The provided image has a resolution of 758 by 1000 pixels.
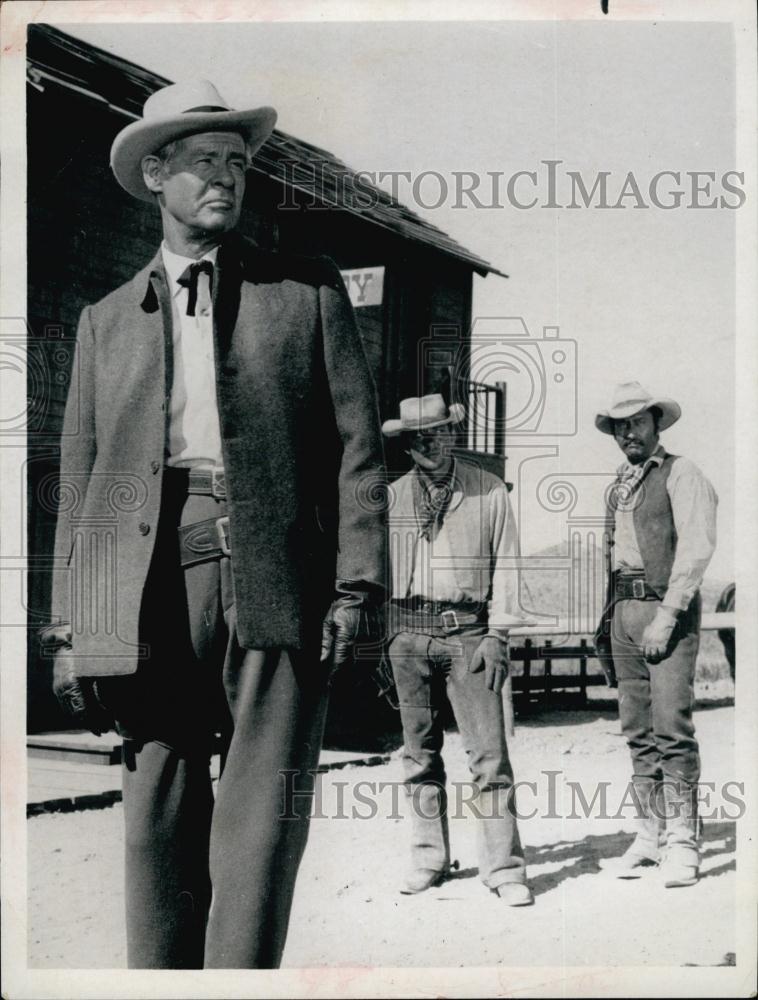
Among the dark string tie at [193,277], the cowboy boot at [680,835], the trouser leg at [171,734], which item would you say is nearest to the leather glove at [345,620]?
the trouser leg at [171,734]

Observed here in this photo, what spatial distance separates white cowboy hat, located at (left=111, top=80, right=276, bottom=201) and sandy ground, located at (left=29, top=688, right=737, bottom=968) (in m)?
2.25

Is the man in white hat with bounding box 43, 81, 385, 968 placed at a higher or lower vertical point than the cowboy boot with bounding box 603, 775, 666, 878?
higher

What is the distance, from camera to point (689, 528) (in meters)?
4.72

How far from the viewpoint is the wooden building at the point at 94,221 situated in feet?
13.9

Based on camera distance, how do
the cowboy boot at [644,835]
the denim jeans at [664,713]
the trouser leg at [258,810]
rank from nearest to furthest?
the trouser leg at [258,810]
the cowboy boot at [644,835]
the denim jeans at [664,713]

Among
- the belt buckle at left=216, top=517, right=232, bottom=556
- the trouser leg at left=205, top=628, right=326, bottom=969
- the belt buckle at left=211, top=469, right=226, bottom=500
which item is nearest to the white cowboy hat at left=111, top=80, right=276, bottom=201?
the belt buckle at left=211, top=469, right=226, bottom=500

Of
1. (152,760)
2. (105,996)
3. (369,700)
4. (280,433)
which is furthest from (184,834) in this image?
(369,700)

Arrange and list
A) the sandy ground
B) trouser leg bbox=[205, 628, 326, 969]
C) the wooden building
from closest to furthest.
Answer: trouser leg bbox=[205, 628, 326, 969] < the sandy ground < the wooden building

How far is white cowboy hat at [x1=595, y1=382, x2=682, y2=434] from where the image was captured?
4672 mm

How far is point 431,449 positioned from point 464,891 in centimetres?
177

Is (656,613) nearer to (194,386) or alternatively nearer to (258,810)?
(258,810)

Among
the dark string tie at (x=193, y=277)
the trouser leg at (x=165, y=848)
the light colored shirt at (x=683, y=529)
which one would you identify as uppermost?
the dark string tie at (x=193, y=277)

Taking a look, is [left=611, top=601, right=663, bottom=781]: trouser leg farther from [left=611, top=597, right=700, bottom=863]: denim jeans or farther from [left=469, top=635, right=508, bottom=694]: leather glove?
[left=469, top=635, right=508, bottom=694]: leather glove

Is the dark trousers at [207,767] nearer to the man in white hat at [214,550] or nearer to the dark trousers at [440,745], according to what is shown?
the man in white hat at [214,550]
